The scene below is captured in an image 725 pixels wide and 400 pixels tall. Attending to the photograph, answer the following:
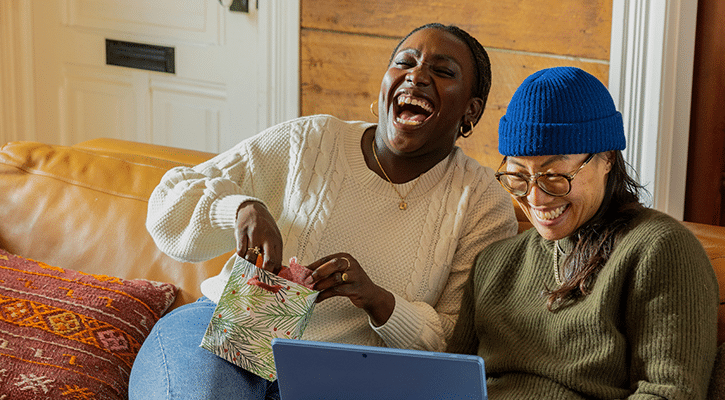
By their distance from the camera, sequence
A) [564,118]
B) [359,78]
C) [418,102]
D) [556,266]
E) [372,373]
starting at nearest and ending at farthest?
1. [372,373]
2. [564,118]
3. [556,266]
4. [418,102]
5. [359,78]

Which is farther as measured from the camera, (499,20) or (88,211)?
(499,20)

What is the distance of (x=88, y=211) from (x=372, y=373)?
113 centimetres

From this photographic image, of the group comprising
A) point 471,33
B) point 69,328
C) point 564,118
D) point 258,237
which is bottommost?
point 69,328

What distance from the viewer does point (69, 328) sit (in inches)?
63.3

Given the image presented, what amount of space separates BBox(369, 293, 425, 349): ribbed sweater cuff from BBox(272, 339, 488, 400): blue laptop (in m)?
0.37

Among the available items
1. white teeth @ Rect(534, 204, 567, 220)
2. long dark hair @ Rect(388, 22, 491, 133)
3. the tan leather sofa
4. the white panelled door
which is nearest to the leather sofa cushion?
the tan leather sofa

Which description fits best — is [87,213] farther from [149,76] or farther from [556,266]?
[149,76]

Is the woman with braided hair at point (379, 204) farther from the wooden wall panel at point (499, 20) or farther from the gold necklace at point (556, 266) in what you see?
the wooden wall panel at point (499, 20)

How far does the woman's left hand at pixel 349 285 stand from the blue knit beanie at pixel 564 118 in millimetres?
358

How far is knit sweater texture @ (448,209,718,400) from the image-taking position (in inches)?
45.9

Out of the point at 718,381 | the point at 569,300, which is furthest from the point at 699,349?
the point at 569,300

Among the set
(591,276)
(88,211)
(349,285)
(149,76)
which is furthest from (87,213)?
(149,76)

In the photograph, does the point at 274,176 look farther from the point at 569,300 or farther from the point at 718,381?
the point at 718,381

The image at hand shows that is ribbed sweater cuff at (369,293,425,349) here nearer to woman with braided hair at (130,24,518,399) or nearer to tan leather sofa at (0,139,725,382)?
woman with braided hair at (130,24,518,399)
